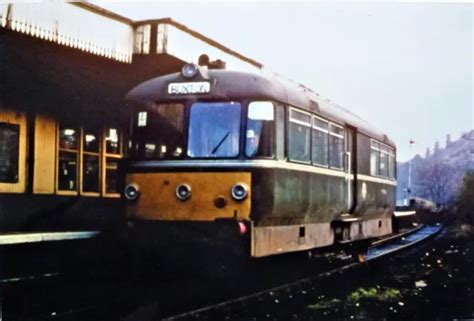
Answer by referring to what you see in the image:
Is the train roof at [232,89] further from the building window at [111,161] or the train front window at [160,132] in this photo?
the building window at [111,161]

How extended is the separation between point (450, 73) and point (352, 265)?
3295 millimetres

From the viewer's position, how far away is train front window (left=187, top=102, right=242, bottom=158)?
21.0ft

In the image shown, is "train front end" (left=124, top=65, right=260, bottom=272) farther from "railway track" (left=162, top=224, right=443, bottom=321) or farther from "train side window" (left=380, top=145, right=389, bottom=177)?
"train side window" (left=380, top=145, right=389, bottom=177)

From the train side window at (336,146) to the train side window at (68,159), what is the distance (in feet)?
10.3

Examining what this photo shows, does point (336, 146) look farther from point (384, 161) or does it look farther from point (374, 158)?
point (384, 161)

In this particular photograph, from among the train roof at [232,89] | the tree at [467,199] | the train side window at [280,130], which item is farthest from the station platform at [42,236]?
the tree at [467,199]

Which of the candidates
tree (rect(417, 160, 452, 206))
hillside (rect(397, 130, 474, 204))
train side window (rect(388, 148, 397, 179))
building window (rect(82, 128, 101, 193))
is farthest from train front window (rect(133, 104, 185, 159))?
train side window (rect(388, 148, 397, 179))

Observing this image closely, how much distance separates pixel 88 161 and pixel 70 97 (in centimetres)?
88

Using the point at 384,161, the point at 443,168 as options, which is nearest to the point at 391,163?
the point at 384,161

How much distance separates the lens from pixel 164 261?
638cm

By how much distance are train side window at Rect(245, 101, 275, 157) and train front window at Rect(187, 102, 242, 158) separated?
114mm

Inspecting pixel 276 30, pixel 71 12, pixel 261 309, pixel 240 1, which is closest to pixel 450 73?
pixel 276 30

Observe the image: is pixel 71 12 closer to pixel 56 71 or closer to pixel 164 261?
pixel 56 71

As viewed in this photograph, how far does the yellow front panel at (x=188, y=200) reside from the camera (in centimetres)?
629
